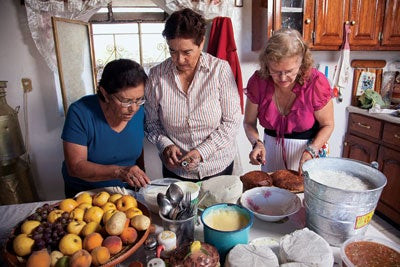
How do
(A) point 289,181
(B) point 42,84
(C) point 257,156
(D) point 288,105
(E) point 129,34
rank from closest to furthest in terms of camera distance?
(A) point 289,181 < (C) point 257,156 < (D) point 288,105 < (B) point 42,84 < (E) point 129,34

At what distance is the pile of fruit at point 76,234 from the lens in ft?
2.39

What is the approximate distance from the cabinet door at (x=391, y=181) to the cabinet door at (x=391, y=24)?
0.96 metres

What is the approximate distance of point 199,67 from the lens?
150 cm

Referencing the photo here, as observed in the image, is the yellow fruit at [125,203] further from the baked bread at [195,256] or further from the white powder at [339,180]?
the white powder at [339,180]

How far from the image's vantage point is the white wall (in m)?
2.24

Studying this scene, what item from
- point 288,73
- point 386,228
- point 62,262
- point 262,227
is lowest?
point 386,228

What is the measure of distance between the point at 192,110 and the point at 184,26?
0.42 m

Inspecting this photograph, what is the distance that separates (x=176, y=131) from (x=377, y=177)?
3.13 ft

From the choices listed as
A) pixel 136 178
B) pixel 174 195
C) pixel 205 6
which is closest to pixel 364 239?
pixel 174 195

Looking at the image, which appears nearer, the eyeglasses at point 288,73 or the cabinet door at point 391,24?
the eyeglasses at point 288,73

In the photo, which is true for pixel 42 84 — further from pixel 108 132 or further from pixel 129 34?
pixel 108 132

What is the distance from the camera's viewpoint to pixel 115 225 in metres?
0.81

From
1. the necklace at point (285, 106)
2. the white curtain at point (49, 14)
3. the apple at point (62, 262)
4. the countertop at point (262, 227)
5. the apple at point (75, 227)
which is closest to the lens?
the apple at point (62, 262)

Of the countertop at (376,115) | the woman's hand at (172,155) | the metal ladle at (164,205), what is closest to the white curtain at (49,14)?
the woman's hand at (172,155)
